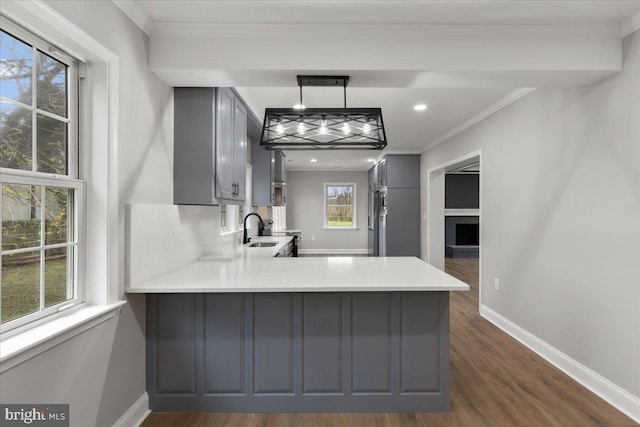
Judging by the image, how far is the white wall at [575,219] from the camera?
2.10 meters

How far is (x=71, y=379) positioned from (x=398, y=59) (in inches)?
99.7

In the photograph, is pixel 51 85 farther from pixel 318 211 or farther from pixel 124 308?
pixel 318 211

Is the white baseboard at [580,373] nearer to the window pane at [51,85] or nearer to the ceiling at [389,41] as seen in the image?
the ceiling at [389,41]

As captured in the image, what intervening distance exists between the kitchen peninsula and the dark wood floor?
0.23 ft

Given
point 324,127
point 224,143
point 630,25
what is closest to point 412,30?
point 324,127

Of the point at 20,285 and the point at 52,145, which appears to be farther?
the point at 52,145

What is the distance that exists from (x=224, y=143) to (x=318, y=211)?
6.98 m

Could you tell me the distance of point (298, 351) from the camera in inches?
81.4

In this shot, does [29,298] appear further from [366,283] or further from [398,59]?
[398,59]

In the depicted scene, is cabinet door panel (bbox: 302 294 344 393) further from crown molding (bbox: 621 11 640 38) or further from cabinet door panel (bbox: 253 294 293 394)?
crown molding (bbox: 621 11 640 38)

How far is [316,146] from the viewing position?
7.46ft

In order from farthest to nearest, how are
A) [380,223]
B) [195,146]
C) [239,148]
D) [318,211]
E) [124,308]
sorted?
[318,211]
[380,223]
[239,148]
[195,146]
[124,308]

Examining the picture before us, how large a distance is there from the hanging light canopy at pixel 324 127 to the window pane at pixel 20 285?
1.39 meters

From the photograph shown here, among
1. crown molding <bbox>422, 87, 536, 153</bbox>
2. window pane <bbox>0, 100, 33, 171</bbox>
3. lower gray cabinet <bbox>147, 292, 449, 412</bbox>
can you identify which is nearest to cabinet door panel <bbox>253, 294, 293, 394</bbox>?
lower gray cabinet <bbox>147, 292, 449, 412</bbox>
